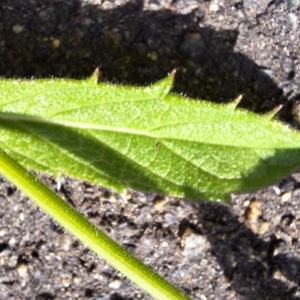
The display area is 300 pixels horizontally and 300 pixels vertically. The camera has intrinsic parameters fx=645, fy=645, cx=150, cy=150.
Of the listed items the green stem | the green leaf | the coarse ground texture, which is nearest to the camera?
the green stem

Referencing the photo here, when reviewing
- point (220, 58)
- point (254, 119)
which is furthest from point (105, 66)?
point (254, 119)

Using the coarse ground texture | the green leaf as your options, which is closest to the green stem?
the green leaf

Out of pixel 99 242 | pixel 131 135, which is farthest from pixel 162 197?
pixel 99 242

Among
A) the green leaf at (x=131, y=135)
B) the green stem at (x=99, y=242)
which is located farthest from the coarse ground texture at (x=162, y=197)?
the green stem at (x=99, y=242)

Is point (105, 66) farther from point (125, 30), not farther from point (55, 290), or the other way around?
point (55, 290)

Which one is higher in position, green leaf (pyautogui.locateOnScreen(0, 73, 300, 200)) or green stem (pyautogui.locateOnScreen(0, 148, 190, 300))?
green leaf (pyautogui.locateOnScreen(0, 73, 300, 200))

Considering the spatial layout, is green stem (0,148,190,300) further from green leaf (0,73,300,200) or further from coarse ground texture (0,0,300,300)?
coarse ground texture (0,0,300,300)

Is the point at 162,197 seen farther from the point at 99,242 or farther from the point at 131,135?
the point at 99,242
